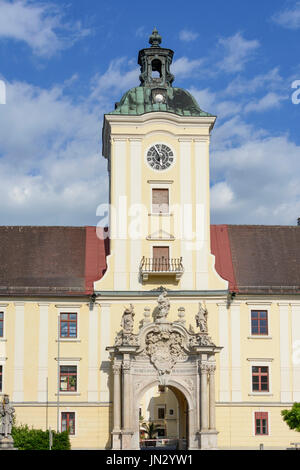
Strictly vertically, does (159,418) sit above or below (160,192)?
below

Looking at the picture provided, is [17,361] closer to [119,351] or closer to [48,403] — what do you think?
[48,403]

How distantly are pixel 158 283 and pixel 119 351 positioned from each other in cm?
492

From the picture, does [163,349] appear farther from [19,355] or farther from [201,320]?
[19,355]

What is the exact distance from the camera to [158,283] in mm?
47781

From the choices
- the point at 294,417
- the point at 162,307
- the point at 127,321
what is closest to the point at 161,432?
the point at 162,307

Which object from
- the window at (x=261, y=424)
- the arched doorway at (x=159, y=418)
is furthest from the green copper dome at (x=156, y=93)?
the arched doorway at (x=159, y=418)

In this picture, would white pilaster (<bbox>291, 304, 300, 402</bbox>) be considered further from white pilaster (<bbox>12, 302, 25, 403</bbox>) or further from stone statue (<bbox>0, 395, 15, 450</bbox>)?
stone statue (<bbox>0, 395, 15, 450</bbox>)

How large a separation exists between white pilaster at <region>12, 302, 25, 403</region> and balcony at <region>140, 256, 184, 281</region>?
6.76m

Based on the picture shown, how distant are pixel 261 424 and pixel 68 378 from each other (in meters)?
10.4

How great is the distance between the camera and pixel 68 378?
46.8m

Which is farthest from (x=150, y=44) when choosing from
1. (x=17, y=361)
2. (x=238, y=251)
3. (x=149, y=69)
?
(x=17, y=361)

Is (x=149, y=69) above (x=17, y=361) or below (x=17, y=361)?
above

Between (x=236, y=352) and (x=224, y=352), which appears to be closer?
(x=224, y=352)

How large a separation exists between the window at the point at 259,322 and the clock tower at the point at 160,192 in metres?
2.54
